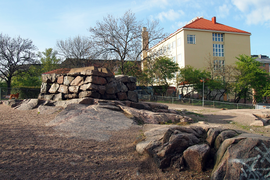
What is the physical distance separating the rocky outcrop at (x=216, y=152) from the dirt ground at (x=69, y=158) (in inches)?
8.5

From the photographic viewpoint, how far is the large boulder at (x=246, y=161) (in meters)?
3.47

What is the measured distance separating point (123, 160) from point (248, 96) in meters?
30.1

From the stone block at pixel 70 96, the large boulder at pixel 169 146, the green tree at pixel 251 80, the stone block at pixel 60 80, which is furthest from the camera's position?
the green tree at pixel 251 80

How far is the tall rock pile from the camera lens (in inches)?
427

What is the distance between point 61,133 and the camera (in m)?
6.15

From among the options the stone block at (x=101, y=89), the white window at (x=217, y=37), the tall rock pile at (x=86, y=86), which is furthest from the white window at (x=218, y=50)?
the stone block at (x=101, y=89)

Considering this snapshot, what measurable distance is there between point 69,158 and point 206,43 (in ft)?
123

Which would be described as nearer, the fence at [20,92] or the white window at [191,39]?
the fence at [20,92]

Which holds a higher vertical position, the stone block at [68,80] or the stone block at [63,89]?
the stone block at [68,80]

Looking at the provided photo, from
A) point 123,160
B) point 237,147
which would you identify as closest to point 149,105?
point 123,160

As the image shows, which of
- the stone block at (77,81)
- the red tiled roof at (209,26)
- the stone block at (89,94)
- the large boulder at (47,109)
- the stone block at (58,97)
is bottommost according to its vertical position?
the large boulder at (47,109)

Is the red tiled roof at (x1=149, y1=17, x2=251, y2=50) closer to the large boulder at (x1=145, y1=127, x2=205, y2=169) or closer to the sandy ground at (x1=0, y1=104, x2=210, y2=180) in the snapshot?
the sandy ground at (x1=0, y1=104, x2=210, y2=180)

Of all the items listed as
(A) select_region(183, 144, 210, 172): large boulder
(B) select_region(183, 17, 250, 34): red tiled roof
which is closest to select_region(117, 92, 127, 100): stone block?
(A) select_region(183, 144, 210, 172): large boulder

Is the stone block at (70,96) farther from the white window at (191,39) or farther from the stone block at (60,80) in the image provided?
the white window at (191,39)
